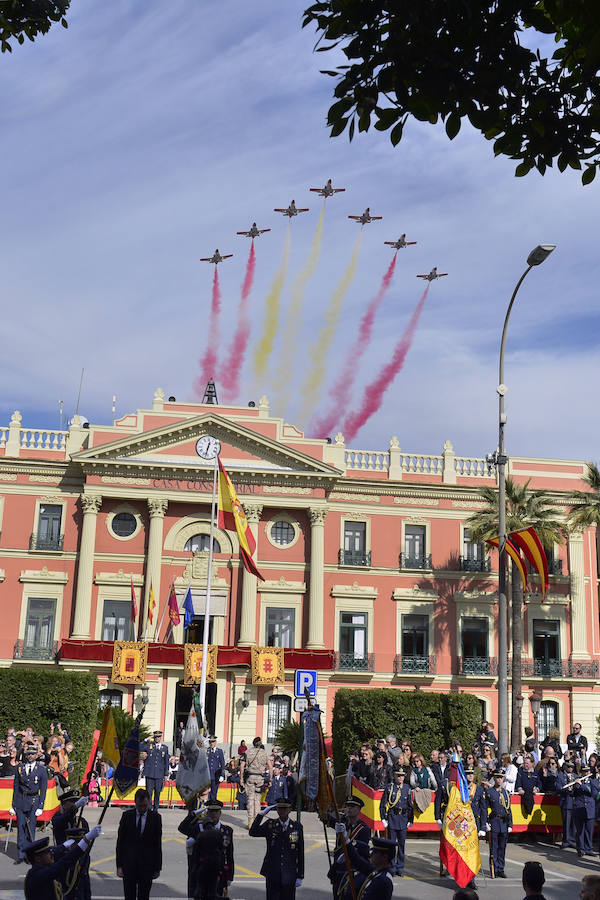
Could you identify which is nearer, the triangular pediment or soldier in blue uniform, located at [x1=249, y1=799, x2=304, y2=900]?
soldier in blue uniform, located at [x1=249, y1=799, x2=304, y2=900]

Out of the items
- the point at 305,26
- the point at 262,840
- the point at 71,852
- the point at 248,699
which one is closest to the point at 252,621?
the point at 248,699

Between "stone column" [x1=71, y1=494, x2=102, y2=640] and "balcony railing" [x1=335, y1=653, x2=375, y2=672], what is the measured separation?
11.2 meters

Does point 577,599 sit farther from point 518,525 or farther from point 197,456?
point 197,456

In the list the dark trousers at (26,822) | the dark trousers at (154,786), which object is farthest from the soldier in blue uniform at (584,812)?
the dark trousers at (26,822)

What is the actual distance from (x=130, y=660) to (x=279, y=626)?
7.33 meters

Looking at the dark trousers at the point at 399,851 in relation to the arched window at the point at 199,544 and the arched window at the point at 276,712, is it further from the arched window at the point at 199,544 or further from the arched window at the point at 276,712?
the arched window at the point at 199,544

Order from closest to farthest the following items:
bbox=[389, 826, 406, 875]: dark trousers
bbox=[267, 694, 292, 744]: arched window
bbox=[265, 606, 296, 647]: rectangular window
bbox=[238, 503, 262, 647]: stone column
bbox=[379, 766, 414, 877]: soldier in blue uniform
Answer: bbox=[389, 826, 406, 875]: dark trousers, bbox=[379, 766, 414, 877]: soldier in blue uniform, bbox=[267, 694, 292, 744]: arched window, bbox=[238, 503, 262, 647]: stone column, bbox=[265, 606, 296, 647]: rectangular window

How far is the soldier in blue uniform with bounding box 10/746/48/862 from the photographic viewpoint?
18.9m

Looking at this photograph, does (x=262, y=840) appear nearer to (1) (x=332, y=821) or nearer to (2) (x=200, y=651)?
(1) (x=332, y=821)

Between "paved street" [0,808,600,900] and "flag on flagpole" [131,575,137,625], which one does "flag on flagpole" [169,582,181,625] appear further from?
"paved street" [0,808,600,900]

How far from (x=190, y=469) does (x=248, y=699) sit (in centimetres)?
1050

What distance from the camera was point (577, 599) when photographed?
154 ft

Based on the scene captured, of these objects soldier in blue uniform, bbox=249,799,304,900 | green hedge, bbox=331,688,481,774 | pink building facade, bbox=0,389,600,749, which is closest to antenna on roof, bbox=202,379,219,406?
pink building facade, bbox=0,389,600,749

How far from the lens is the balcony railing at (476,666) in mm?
45281
